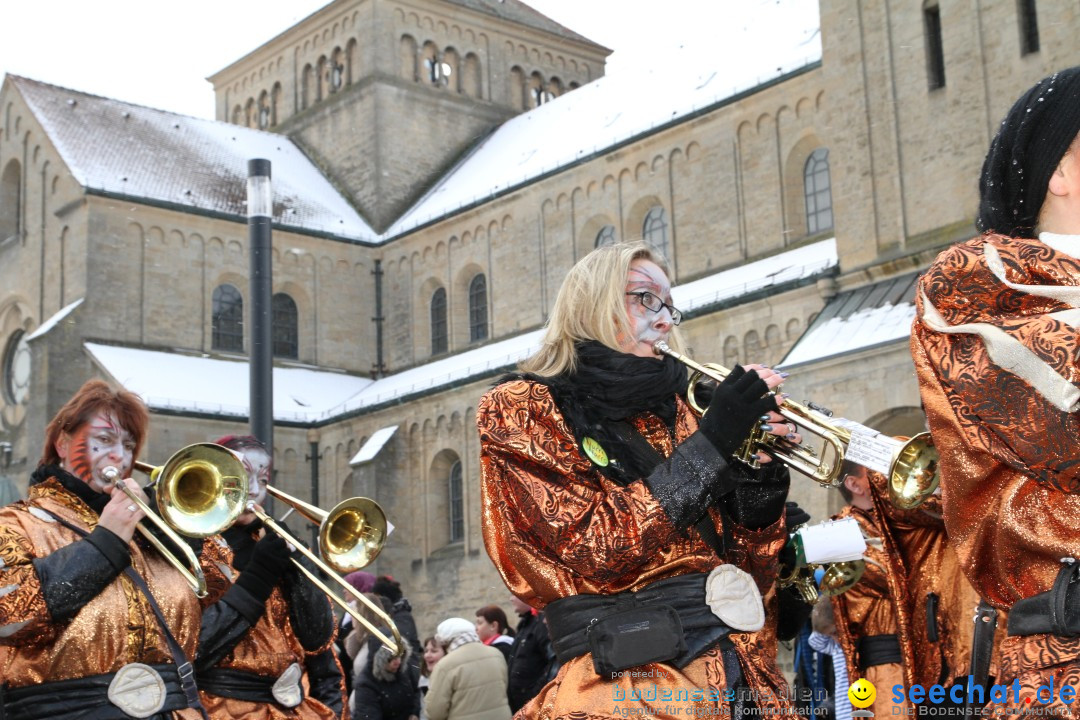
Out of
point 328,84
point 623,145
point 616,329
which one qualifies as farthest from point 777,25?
point 616,329

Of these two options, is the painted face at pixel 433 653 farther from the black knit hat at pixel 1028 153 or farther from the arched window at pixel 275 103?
the arched window at pixel 275 103

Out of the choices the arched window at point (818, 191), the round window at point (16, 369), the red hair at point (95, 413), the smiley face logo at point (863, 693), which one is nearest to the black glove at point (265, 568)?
the red hair at point (95, 413)

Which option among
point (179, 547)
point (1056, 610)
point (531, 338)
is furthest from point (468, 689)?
point (531, 338)

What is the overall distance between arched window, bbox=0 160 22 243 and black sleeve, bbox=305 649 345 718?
31711mm

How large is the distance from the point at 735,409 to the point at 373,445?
27.4 meters

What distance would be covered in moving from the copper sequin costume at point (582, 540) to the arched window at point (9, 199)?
111 feet

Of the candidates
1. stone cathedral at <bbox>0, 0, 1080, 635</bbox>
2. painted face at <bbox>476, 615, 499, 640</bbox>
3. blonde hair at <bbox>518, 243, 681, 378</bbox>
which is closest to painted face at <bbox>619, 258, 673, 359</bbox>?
blonde hair at <bbox>518, 243, 681, 378</bbox>

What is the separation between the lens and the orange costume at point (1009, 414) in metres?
2.62

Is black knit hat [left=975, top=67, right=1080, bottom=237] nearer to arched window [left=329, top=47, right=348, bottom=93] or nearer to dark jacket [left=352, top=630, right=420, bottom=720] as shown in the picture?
dark jacket [left=352, top=630, right=420, bottom=720]

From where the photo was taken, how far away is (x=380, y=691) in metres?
8.59

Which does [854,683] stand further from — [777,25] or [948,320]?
[777,25]

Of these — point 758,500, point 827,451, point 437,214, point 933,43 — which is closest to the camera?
point 758,500

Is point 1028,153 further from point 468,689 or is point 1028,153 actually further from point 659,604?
point 468,689

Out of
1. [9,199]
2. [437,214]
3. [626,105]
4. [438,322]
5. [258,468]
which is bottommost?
[258,468]
